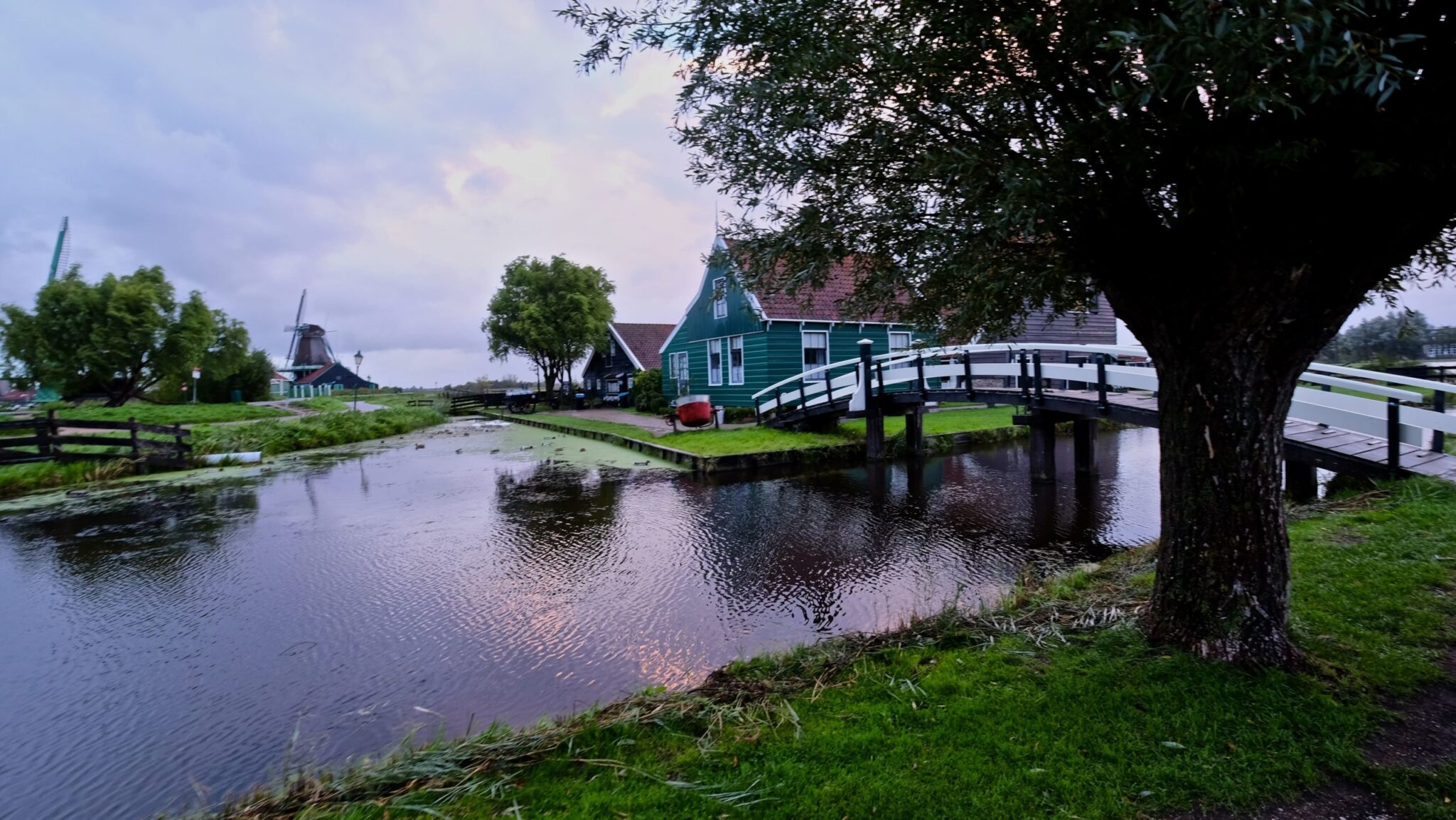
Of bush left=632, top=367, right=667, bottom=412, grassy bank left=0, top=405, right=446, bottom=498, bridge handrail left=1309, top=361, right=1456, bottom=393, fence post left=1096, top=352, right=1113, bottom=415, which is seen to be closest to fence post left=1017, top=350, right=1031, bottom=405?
fence post left=1096, top=352, right=1113, bottom=415

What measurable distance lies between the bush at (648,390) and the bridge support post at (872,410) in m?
12.1

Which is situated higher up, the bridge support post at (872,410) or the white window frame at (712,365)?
the white window frame at (712,365)

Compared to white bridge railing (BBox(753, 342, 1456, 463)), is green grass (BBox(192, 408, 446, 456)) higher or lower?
lower

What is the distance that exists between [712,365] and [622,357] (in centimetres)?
1048

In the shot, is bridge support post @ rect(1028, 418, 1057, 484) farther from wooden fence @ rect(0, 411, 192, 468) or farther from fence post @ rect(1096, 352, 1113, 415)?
wooden fence @ rect(0, 411, 192, 468)

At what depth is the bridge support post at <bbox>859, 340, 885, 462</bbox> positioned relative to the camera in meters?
13.1

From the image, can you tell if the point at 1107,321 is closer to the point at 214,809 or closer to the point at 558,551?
the point at 558,551

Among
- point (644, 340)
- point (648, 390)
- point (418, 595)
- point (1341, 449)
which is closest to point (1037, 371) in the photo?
point (1341, 449)

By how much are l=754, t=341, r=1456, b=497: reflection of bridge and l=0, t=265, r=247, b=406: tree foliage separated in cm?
2614

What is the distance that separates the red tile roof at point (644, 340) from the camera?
95.5 feet

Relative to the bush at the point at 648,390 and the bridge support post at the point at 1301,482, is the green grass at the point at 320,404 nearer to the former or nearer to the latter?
the bush at the point at 648,390

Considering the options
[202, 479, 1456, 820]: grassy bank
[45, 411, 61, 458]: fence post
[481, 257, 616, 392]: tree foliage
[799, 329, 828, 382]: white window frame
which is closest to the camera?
[202, 479, 1456, 820]: grassy bank

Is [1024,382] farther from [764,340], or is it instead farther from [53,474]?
[53,474]

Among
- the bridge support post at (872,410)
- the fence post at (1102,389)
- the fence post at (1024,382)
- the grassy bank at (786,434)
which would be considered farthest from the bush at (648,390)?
the fence post at (1102,389)
